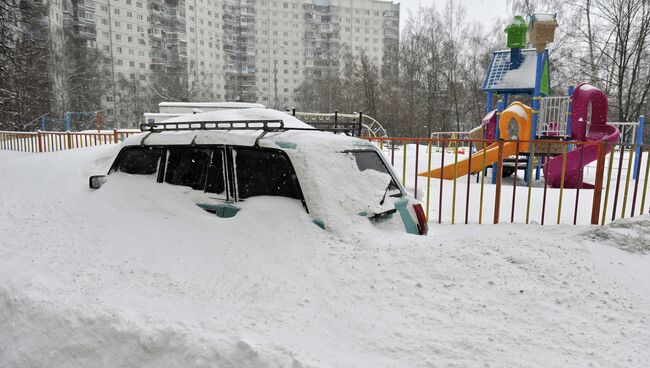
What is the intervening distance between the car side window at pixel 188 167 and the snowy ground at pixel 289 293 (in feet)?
0.51

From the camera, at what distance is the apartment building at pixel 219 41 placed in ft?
183

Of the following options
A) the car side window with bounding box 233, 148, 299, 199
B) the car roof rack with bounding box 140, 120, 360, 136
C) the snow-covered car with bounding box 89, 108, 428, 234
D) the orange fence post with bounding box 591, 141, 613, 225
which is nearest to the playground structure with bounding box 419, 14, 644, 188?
the orange fence post with bounding box 591, 141, 613, 225

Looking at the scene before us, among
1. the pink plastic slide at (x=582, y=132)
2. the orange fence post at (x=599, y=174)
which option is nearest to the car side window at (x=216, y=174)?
the orange fence post at (x=599, y=174)

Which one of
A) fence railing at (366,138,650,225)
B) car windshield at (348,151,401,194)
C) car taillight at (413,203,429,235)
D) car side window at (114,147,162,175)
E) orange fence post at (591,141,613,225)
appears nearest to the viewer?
car windshield at (348,151,401,194)

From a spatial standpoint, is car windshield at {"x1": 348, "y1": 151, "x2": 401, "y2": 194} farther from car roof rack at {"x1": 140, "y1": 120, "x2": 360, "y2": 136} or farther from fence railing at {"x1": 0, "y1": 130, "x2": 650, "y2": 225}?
fence railing at {"x1": 0, "y1": 130, "x2": 650, "y2": 225}

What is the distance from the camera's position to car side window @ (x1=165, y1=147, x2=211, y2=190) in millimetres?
3924

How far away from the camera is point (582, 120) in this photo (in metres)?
11.2

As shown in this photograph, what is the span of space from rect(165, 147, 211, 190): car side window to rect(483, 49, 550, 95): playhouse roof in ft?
43.4

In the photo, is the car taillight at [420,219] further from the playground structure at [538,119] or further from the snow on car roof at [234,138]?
the playground structure at [538,119]

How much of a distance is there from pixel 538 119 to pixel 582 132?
156 cm

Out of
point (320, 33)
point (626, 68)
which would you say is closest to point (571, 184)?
point (626, 68)

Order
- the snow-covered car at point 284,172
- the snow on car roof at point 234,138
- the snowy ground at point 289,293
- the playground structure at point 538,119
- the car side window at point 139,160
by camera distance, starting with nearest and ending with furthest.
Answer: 1. the snowy ground at point 289,293
2. the snow-covered car at point 284,172
3. the snow on car roof at point 234,138
4. the car side window at point 139,160
5. the playground structure at point 538,119

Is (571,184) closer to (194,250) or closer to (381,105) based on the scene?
(194,250)

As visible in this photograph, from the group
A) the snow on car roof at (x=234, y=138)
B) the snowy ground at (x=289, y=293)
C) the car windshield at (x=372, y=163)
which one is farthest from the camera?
the car windshield at (x=372, y=163)
